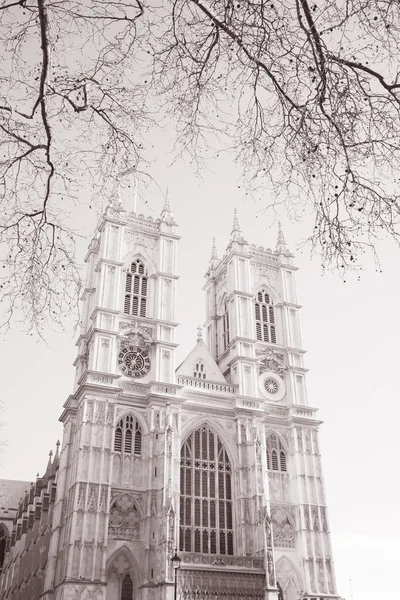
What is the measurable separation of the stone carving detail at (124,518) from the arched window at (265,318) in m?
Answer: 14.4

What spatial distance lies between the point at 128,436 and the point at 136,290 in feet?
32.1

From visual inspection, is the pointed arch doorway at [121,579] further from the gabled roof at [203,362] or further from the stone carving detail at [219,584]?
the gabled roof at [203,362]

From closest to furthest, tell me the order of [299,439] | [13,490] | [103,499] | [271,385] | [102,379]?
1. [103,499]
2. [102,379]
3. [299,439]
4. [271,385]
5. [13,490]

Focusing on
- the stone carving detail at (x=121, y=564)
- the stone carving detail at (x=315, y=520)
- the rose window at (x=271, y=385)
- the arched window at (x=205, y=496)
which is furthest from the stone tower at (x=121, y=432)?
the stone carving detail at (x=315, y=520)

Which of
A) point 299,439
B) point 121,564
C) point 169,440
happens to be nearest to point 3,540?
point 121,564

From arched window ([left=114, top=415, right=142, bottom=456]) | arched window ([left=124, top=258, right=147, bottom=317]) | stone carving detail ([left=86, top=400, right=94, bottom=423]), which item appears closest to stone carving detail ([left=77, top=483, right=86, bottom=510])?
arched window ([left=114, top=415, right=142, bottom=456])

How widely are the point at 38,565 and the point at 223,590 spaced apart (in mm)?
12450

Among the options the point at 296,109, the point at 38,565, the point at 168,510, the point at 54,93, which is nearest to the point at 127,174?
the point at 54,93

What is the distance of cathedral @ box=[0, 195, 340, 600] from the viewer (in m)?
30.0

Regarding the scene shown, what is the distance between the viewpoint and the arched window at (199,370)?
1535 inches

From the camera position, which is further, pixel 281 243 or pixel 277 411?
pixel 281 243

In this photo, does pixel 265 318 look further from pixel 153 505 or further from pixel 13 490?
pixel 13 490

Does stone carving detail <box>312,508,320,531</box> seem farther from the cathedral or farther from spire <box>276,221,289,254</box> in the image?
spire <box>276,221,289,254</box>

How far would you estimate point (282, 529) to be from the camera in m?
34.5
